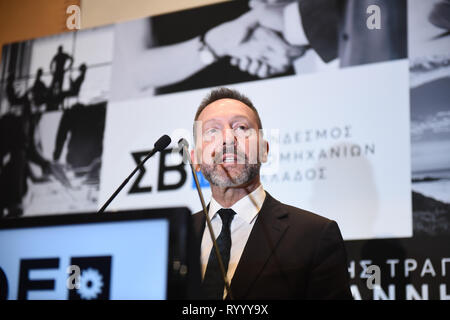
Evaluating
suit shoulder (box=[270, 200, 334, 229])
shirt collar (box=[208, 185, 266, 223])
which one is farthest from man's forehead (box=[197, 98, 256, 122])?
suit shoulder (box=[270, 200, 334, 229])

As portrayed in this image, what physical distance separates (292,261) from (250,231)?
241 mm

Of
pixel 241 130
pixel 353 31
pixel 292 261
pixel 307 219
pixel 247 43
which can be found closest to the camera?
pixel 292 261

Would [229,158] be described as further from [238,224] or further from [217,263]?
[217,263]

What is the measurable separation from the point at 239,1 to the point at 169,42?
0.52 meters

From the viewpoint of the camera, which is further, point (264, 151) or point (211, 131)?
point (264, 151)

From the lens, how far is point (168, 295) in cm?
135

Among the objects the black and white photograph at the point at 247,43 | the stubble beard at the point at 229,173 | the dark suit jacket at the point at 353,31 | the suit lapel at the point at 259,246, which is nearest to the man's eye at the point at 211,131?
the stubble beard at the point at 229,173

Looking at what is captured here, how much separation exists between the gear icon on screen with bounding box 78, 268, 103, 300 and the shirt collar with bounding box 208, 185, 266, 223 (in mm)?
1185

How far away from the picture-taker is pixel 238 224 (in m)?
2.59

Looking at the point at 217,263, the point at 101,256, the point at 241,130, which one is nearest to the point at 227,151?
the point at 241,130

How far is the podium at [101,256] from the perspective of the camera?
134 cm

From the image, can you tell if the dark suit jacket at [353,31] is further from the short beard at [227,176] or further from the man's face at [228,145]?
the short beard at [227,176]

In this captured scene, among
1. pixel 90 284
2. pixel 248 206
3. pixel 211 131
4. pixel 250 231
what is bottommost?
pixel 90 284
